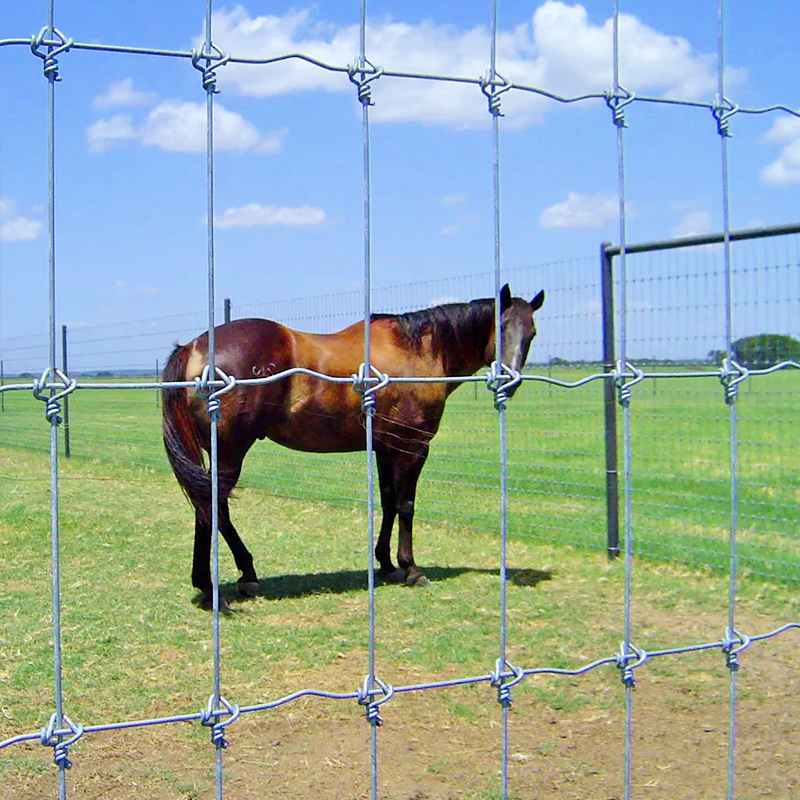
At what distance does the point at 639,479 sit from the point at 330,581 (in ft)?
9.74

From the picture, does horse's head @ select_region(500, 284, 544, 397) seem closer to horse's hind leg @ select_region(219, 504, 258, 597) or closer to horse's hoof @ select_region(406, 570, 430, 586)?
horse's hoof @ select_region(406, 570, 430, 586)

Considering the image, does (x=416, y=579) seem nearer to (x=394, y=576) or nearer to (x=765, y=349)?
(x=394, y=576)

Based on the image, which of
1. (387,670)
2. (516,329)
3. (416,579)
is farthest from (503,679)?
(416,579)

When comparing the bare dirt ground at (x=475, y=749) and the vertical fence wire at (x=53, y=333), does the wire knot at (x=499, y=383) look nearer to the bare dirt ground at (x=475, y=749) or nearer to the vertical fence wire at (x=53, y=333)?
the vertical fence wire at (x=53, y=333)

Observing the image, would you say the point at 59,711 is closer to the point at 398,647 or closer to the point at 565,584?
the point at 398,647

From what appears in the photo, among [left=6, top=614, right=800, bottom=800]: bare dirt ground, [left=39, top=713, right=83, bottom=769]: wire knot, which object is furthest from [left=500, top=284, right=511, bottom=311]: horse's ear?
[left=39, top=713, right=83, bottom=769]: wire knot

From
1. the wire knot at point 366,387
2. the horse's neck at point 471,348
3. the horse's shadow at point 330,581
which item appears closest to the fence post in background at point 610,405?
the horse's shadow at point 330,581

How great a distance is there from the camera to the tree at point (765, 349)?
5.28 metres

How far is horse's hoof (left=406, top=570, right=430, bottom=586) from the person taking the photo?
570 cm

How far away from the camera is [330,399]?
17.6 feet

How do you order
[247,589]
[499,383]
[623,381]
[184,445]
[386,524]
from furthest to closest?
[386,524], [247,589], [184,445], [623,381], [499,383]

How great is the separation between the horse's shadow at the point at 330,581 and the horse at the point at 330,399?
0.14m

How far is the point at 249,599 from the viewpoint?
210 inches

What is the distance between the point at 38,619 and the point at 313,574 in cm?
161
